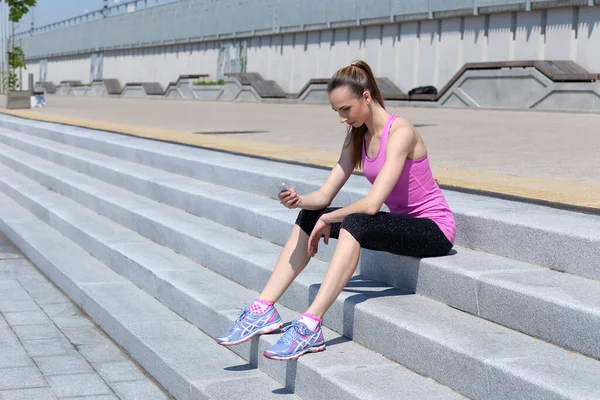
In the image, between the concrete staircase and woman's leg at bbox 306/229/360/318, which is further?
woman's leg at bbox 306/229/360/318

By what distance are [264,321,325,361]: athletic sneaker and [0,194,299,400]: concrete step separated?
290 millimetres

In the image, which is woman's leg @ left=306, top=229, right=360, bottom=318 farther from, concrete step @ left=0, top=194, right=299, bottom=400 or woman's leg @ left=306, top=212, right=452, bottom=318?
concrete step @ left=0, top=194, right=299, bottom=400

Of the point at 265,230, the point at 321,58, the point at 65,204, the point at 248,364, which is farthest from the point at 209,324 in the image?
the point at 321,58

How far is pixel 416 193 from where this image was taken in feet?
16.6

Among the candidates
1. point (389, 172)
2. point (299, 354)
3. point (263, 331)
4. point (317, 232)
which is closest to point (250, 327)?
point (263, 331)

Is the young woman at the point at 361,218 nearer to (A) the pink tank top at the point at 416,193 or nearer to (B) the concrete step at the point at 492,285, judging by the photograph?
(A) the pink tank top at the point at 416,193

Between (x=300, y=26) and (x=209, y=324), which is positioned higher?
(x=300, y=26)

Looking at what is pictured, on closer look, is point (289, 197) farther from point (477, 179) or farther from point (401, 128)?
point (477, 179)

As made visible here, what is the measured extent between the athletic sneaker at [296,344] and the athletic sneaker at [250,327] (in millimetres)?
348

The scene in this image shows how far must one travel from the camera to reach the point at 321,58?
38062 mm

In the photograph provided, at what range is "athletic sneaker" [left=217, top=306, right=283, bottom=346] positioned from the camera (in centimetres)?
501

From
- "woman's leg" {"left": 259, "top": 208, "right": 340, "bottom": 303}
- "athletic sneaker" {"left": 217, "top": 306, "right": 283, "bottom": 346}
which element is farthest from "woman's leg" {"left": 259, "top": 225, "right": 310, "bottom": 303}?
"athletic sneaker" {"left": 217, "top": 306, "right": 283, "bottom": 346}

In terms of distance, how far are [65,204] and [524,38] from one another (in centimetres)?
1933

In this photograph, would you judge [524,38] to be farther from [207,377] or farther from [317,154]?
[207,377]
